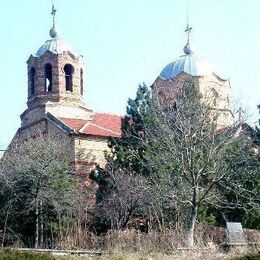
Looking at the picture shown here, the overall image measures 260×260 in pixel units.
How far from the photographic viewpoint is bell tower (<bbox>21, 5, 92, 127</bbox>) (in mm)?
33938

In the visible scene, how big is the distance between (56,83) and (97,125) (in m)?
3.18

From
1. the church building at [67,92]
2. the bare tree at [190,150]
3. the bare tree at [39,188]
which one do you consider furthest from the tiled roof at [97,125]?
the bare tree at [190,150]

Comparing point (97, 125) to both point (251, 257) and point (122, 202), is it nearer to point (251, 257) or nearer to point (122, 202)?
point (122, 202)

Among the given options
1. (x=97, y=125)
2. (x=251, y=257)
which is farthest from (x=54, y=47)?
(x=251, y=257)

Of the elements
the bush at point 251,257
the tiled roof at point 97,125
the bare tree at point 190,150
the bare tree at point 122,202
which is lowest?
the bush at point 251,257

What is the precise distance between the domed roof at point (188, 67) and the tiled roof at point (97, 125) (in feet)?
13.2

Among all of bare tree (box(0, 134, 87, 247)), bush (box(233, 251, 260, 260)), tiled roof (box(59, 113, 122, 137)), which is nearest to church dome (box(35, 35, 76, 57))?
tiled roof (box(59, 113, 122, 137))

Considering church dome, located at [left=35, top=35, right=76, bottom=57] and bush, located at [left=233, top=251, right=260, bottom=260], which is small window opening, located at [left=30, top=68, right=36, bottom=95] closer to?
church dome, located at [left=35, top=35, right=76, bottom=57]

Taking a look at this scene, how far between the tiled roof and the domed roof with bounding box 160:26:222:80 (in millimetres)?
4012

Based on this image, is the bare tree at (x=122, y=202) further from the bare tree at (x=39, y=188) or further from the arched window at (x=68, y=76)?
the arched window at (x=68, y=76)

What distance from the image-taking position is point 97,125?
33656mm

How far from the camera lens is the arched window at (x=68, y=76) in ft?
113

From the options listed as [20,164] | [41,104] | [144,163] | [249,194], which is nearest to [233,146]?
[249,194]

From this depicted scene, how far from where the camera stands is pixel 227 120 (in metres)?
28.5
